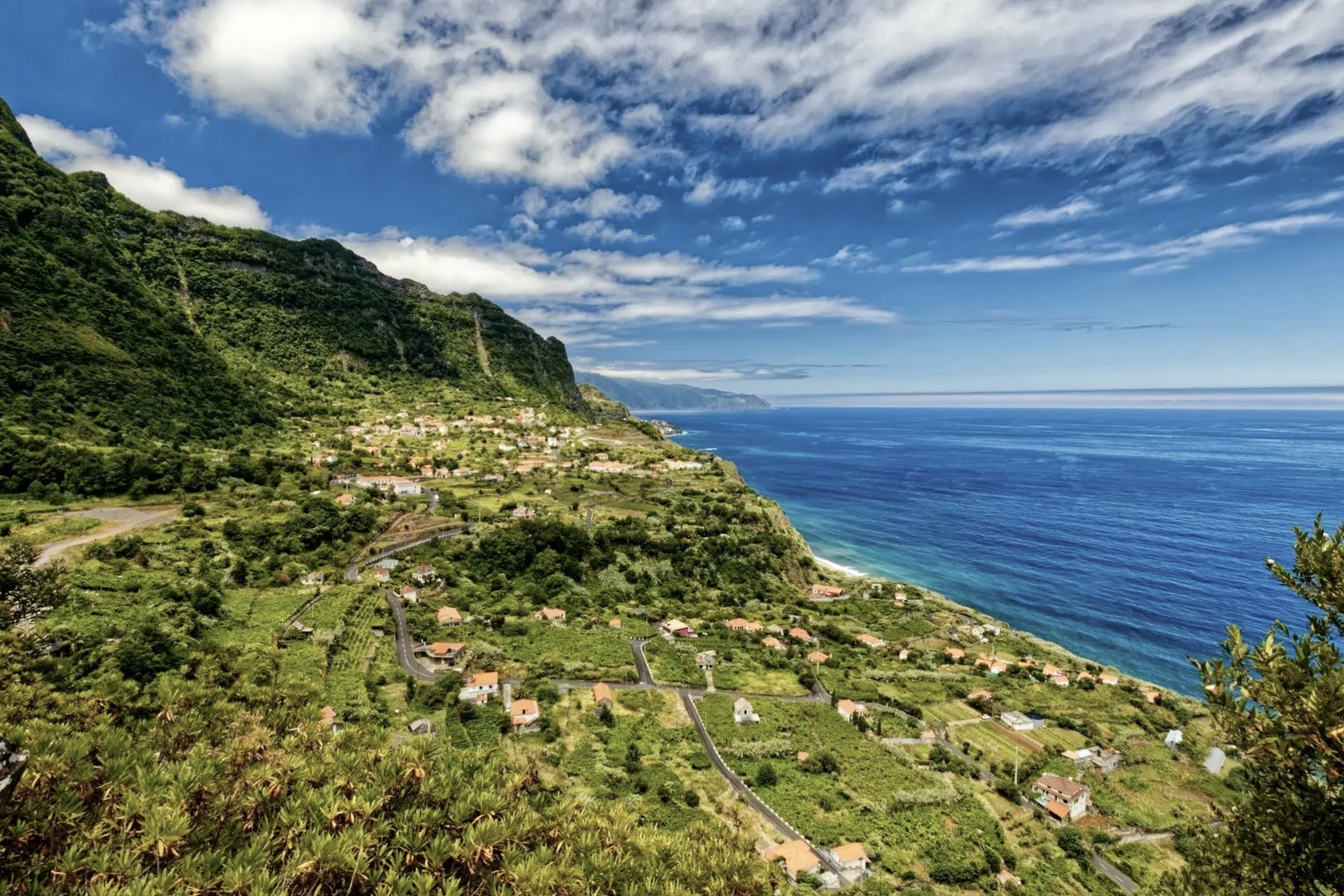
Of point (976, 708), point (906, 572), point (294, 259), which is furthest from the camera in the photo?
point (294, 259)

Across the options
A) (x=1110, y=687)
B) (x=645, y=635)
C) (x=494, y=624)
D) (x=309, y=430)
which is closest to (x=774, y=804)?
(x=645, y=635)

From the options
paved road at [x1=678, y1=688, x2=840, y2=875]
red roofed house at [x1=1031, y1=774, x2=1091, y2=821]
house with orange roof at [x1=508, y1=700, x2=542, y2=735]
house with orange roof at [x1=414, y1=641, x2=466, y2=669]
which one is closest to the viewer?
paved road at [x1=678, y1=688, x2=840, y2=875]

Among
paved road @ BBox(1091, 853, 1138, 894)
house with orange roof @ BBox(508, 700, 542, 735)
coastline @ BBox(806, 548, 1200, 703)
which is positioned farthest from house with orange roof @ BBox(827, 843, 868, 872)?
coastline @ BBox(806, 548, 1200, 703)

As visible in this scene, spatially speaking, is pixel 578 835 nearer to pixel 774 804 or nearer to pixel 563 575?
pixel 774 804

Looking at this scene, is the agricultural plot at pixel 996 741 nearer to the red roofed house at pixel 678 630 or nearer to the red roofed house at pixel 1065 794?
the red roofed house at pixel 1065 794

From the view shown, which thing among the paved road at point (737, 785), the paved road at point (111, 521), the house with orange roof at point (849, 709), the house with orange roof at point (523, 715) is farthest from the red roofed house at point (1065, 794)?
the paved road at point (111, 521)

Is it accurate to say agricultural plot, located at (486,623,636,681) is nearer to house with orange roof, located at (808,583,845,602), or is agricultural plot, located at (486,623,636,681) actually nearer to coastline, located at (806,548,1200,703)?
house with orange roof, located at (808,583,845,602)

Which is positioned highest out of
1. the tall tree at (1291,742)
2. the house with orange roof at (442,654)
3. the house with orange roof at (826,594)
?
the tall tree at (1291,742)
